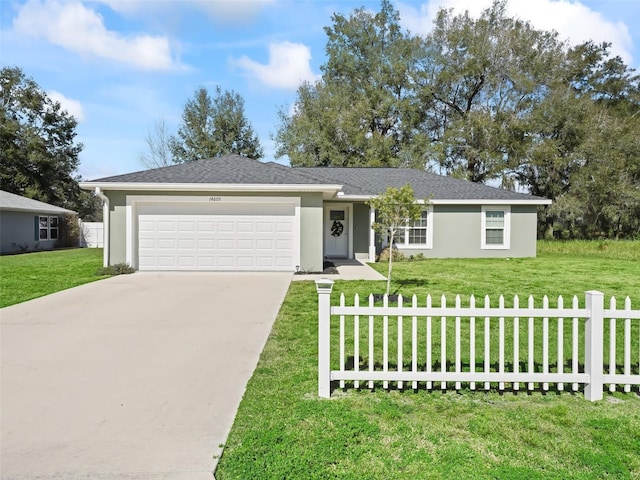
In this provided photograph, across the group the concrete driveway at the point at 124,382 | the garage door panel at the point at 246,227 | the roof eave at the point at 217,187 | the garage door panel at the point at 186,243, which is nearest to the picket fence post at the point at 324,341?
the concrete driveway at the point at 124,382

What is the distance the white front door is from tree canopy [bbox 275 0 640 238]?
43.7 ft

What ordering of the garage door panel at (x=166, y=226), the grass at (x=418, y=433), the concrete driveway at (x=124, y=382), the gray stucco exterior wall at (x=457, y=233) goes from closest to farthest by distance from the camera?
the grass at (x=418, y=433), the concrete driveway at (x=124, y=382), the garage door panel at (x=166, y=226), the gray stucco exterior wall at (x=457, y=233)

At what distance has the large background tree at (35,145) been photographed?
108 ft

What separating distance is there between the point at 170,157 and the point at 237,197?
2895 cm

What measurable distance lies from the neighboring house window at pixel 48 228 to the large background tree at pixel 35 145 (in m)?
9.55

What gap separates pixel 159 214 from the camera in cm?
1322

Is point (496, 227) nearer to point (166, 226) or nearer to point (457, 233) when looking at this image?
point (457, 233)

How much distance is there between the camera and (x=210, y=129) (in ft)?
129

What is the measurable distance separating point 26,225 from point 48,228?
2216mm

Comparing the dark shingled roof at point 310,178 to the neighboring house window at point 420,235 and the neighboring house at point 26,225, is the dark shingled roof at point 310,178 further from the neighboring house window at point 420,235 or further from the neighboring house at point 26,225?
the neighboring house at point 26,225

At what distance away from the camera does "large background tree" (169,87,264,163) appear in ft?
128

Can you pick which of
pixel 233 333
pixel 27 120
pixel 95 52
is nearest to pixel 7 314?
pixel 233 333

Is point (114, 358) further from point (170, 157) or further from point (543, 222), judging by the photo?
point (170, 157)

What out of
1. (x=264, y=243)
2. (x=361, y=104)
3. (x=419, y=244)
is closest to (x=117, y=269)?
(x=264, y=243)
